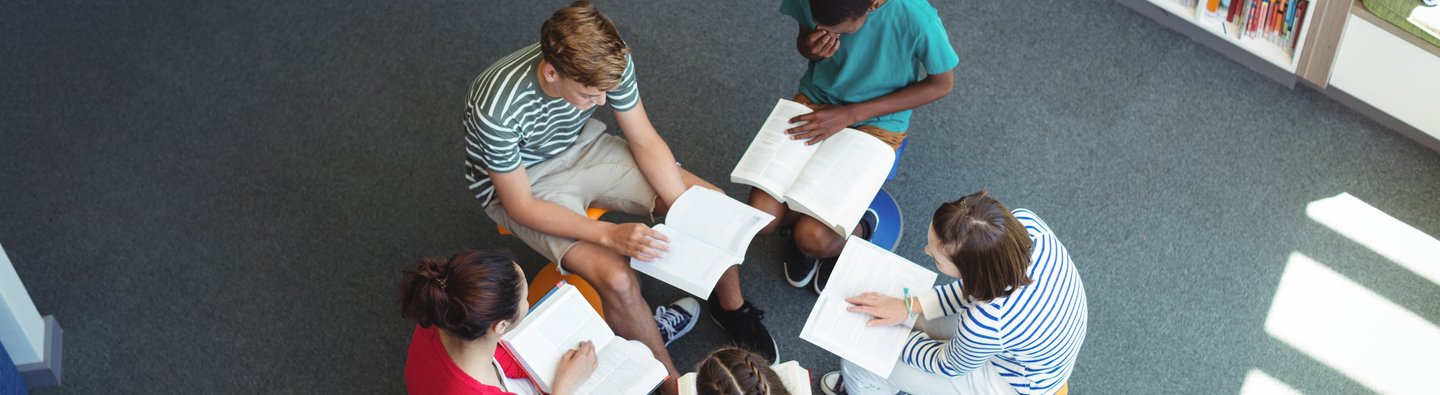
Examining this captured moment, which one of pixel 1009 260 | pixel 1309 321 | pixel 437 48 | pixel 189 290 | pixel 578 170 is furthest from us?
pixel 437 48

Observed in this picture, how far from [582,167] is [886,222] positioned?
923 mm

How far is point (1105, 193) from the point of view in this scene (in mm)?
3322

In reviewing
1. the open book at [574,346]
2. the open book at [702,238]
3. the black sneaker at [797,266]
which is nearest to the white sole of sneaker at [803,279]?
the black sneaker at [797,266]

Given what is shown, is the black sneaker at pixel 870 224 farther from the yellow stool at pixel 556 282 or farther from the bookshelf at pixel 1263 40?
the bookshelf at pixel 1263 40

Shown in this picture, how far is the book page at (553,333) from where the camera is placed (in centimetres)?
239

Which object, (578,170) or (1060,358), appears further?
(578,170)

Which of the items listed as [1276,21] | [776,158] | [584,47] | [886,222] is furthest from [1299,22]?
[584,47]

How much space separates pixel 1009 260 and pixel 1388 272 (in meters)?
1.64

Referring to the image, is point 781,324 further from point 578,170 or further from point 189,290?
point 189,290

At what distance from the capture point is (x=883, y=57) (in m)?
2.75

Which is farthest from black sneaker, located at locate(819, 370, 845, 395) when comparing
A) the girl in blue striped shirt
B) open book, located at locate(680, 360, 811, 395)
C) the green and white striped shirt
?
the green and white striped shirt

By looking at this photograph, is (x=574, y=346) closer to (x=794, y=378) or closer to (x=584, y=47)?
(x=794, y=378)

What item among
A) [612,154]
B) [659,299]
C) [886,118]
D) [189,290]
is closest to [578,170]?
[612,154]

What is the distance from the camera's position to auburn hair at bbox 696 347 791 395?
1.92 meters
